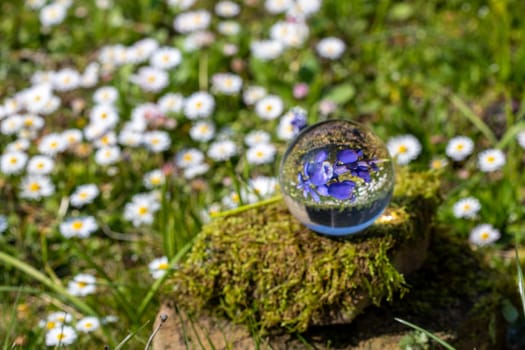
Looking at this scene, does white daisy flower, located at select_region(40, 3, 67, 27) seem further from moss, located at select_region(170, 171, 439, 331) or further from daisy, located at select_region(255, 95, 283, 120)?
moss, located at select_region(170, 171, 439, 331)

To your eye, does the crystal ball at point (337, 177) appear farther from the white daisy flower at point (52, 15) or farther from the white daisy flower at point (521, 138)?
the white daisy flower at point (52, 15)

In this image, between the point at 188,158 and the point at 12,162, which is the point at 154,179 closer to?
the point at 188,158

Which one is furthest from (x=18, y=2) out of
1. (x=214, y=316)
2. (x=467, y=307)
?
(x=467, y=307)

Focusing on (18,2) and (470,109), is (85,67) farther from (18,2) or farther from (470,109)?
(470,109)

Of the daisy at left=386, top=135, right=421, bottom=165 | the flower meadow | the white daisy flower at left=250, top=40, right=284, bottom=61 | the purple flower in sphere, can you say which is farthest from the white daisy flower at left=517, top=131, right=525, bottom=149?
the purple flower in sphere

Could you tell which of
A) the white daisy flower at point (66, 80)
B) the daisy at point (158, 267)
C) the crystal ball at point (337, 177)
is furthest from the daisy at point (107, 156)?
the crystal ball at point (337, 177)
